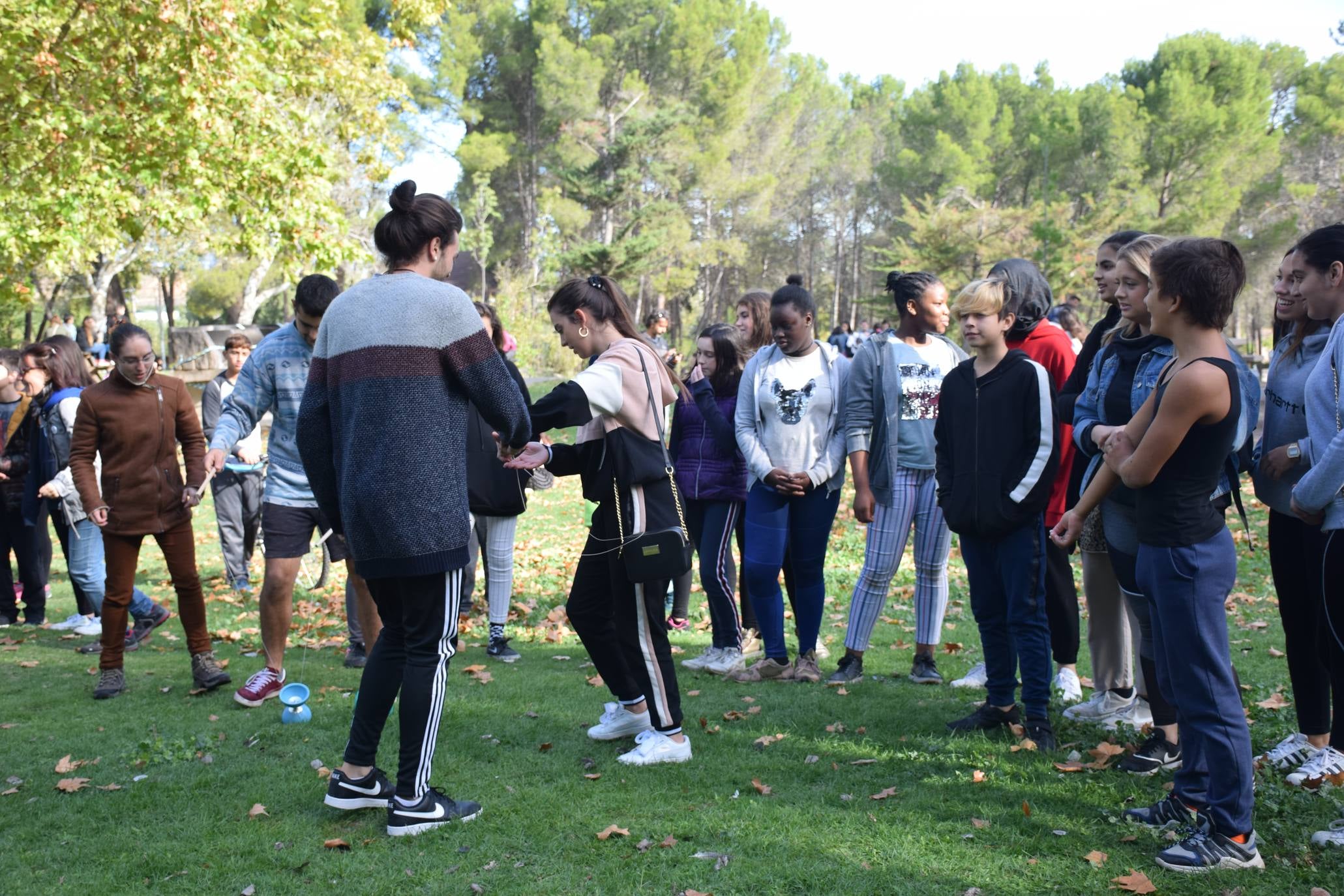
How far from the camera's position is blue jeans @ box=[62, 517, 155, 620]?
758cm

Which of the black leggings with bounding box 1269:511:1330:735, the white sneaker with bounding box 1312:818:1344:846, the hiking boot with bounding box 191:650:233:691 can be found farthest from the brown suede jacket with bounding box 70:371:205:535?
the white sneaker with bounding box 1312:818:1344:846

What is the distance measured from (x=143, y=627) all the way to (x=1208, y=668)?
23.2 feet

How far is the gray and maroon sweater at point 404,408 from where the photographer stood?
11.9 feet

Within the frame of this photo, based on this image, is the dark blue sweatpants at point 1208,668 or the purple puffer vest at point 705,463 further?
the purple puffer vest at point 705,463

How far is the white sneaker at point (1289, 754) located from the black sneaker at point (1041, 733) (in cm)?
82

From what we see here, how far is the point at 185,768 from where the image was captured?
4.71 meters

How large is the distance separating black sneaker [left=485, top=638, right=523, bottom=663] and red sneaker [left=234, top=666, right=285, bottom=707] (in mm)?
1436

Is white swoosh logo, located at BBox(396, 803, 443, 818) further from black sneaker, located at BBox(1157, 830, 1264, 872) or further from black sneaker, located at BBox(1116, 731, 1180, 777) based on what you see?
black sneaker, located at BBox(1116, 731, 1180, 777)

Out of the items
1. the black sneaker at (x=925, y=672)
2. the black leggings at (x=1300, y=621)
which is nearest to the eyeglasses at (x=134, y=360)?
the black sneaker at (x=925, y=672)

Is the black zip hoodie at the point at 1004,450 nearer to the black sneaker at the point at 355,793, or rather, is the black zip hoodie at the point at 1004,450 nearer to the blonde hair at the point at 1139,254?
the blonde hair at the point at 1139,254

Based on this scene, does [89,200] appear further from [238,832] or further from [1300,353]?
[1300,353]

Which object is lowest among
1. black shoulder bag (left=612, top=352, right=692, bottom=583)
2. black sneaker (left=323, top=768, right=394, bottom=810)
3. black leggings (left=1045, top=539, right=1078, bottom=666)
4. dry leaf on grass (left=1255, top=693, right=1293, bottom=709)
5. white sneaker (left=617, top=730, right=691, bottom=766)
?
dry leaf on grass (left=1255, top=693, right=1293, bottom=709)

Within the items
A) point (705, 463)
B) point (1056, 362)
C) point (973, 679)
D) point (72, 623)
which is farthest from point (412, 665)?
point (72, 623)

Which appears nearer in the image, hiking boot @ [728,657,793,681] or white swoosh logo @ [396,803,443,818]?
white swoosh logo @ [396,803,443,818]
